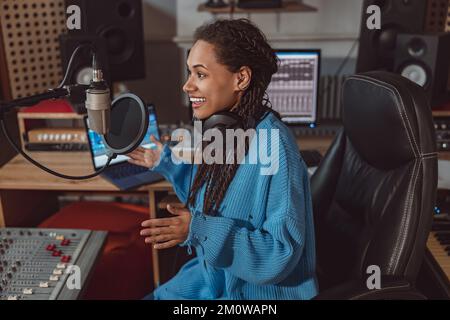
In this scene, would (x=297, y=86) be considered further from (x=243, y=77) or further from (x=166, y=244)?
(x=166, y=244)

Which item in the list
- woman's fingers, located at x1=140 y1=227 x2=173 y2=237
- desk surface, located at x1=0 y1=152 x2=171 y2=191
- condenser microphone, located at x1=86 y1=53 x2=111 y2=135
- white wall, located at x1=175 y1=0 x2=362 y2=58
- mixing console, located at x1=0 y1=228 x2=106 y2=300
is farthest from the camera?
white wall, located at x1=175 y1=0 x2=362 y2=58

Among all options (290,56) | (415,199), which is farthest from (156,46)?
(415,199)

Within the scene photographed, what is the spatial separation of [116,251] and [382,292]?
111 centimetres

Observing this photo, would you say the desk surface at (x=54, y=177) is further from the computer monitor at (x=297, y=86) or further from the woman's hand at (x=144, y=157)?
the computer monitor at (x=297, y=86)

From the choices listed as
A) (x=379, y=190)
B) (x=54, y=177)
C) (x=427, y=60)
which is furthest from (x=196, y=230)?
(x=427, y=60)

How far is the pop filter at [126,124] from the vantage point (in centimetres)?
65

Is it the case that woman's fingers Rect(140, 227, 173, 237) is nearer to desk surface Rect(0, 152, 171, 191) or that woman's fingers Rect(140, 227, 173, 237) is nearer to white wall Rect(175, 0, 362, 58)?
desk surface Rect(0, 152, 171, 191)

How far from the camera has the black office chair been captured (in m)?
1.07

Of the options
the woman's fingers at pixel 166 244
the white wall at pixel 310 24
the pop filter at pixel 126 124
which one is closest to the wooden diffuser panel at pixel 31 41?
the white wall at pixel 310 24

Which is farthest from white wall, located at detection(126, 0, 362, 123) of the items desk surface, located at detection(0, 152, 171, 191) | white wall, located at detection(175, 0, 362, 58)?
desk surface, located at detection(0, 152, 171, 191)

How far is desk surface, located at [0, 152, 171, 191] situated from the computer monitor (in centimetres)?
65

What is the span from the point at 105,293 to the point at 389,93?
4.09ft

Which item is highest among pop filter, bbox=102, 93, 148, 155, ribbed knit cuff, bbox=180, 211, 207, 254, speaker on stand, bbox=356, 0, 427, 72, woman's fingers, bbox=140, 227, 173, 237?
speaker on stand, bbox=356, 0, 427, 72

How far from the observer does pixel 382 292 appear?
106 cm
